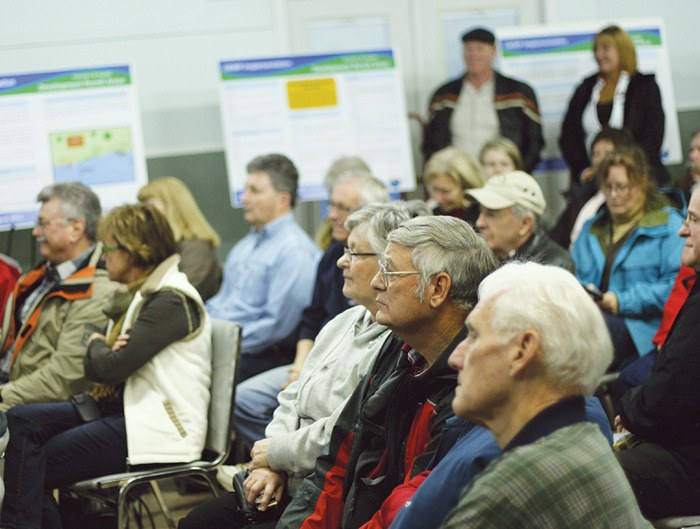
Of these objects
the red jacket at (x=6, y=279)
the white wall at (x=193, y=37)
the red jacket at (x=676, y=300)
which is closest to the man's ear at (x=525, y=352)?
the red jacket at (x=676, y=300)

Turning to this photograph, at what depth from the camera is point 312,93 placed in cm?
630

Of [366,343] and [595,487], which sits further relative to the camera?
[366,343]

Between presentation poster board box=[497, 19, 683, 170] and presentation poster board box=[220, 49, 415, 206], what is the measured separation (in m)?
0.80

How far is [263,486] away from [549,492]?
1.44 metres

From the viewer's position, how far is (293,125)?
20.5 feet

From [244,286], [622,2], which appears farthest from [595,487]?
[622,2]

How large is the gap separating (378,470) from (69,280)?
2.05 metres

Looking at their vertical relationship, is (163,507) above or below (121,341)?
below

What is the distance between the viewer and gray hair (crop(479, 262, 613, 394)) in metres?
1.66

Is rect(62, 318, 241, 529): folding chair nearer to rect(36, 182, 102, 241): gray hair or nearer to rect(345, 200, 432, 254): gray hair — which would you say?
rect(345, 200, 432, 254): gray hair

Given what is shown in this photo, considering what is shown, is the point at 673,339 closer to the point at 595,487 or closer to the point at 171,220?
the point at 595,487

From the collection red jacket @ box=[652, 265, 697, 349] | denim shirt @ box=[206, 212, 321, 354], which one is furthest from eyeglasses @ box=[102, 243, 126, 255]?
red jacket @ box=[652, 265, 697, 349]

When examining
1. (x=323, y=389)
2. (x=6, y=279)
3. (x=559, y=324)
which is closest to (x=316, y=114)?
(x=6, y=279)

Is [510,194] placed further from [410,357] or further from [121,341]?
[410,357]
